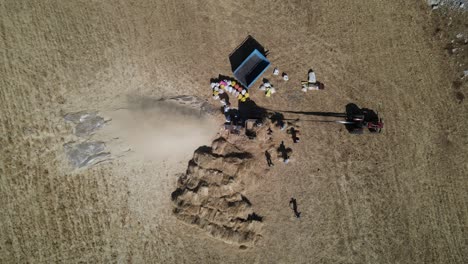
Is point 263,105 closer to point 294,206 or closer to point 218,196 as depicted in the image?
point 218,196

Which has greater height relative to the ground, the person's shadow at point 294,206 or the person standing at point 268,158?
the person standing at point 268,158

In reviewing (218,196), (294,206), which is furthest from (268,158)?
(218,196)

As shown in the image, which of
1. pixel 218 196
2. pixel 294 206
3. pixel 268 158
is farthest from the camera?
pixel 268 158

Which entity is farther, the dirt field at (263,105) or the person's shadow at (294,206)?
the person's shadow at (294,206)

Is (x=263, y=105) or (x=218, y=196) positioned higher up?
(x=263, y=105)

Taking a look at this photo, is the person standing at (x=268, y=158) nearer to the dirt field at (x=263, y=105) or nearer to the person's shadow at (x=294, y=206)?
the dirt field at (x=263, y=105)

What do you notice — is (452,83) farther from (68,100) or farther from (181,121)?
(68,100)

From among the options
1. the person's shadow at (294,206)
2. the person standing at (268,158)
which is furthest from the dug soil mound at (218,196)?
the person's shadow at (294,206)

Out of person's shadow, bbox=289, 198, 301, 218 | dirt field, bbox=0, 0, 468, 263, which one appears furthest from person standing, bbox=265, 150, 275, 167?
person's shadow, bbox=289, 198, 301, 218

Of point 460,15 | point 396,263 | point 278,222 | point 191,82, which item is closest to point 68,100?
point 191,82
